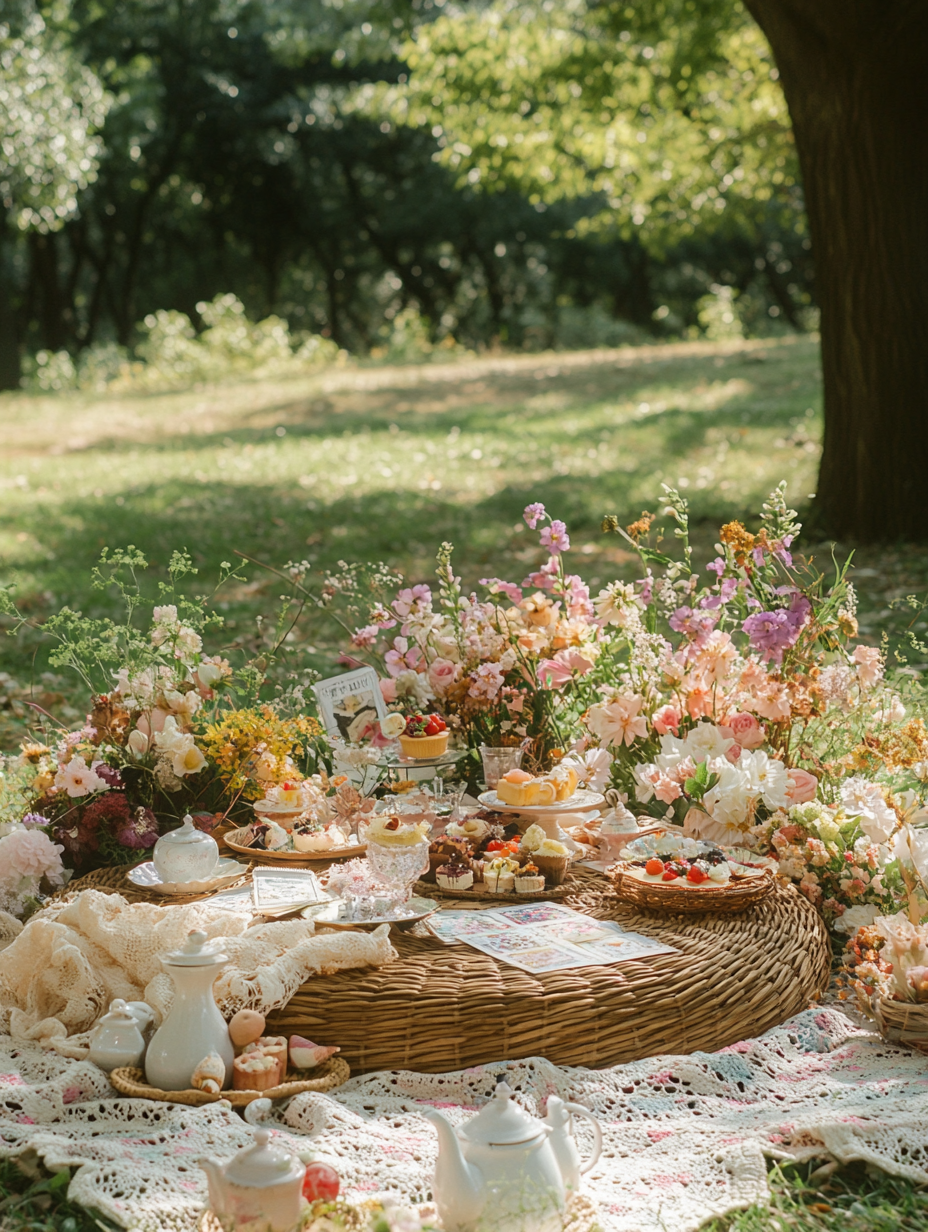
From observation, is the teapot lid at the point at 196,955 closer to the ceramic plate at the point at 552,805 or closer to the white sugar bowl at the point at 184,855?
the white sugar bowl at the point at 184,855

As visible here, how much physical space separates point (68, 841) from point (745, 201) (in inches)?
503

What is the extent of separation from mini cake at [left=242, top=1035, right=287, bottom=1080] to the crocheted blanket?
13 centimetres

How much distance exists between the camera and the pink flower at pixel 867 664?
4078 mm

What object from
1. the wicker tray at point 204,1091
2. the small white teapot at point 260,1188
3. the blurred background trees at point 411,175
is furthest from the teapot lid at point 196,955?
the blurred background trees at point 411,175

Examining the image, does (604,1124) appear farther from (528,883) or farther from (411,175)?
(411,175)

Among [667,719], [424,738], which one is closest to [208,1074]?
[424,738]

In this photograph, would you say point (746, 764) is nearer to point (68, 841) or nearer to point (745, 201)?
point (68, 841)

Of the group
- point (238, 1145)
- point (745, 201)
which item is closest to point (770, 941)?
point (238, 1145)

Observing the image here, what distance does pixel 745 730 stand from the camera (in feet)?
13.4

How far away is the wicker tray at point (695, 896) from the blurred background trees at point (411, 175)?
988 cm

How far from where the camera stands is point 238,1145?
265 cm

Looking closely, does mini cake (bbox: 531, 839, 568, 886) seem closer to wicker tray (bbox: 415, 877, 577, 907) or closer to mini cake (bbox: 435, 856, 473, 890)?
wicker tray (bbox: 415, 877, 577, 907)

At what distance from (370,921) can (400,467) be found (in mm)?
9641

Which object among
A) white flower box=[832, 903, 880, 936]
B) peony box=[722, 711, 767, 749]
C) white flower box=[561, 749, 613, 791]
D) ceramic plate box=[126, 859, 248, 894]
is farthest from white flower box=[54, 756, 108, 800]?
white flower box=[832, 903, 880, 936]
